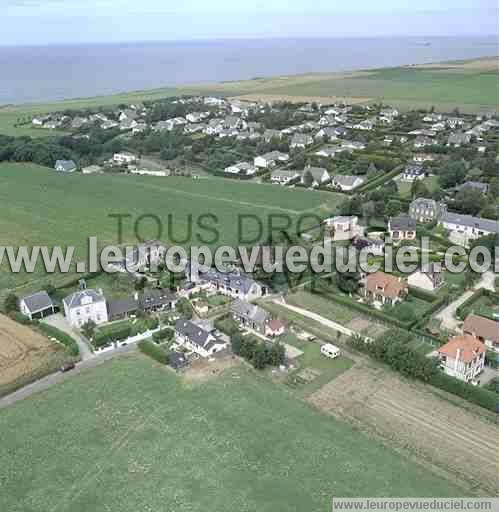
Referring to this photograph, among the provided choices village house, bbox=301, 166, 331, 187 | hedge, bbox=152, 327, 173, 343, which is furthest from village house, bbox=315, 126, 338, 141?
hedge, bbox=152, 327, 173, 343

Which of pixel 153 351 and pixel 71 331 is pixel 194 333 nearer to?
pixel 153 351

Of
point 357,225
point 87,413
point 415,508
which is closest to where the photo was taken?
point 415,508

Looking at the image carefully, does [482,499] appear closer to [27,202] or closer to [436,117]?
[27,202]

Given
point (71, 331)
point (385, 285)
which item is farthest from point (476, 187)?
point (71, 331)

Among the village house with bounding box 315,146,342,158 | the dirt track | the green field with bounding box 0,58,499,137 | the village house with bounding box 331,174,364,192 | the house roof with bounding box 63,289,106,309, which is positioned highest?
the green field with bounding box 0,58,499,137

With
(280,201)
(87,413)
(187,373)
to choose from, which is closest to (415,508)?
(187,373)

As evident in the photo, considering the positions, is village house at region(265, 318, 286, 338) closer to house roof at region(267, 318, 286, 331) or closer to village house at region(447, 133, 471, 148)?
house roof at region(267, 318, 286, 331)

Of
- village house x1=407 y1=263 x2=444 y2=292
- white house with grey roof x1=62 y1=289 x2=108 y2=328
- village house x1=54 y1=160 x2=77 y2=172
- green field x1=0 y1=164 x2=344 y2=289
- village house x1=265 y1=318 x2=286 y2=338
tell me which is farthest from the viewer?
village house x1=54 y1=160 x2=77 y2=172
